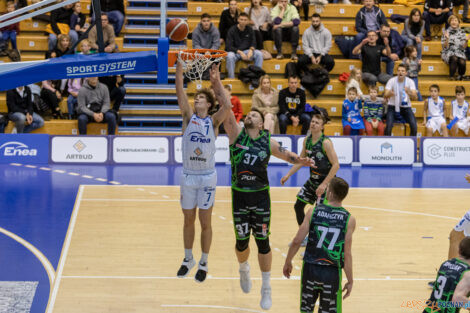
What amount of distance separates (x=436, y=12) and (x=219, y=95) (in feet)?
50.2

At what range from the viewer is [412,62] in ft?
68.6

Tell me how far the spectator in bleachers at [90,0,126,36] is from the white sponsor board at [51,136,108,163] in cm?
422

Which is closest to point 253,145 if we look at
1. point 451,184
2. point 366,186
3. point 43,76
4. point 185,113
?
point 185,113

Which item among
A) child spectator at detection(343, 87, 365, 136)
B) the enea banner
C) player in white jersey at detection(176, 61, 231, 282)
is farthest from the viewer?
child spectator at detection(343, 87, 365, 136)

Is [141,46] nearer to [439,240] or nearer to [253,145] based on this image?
[439,240]

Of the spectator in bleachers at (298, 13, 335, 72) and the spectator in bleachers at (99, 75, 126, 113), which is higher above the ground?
the spectator in bleachers at (298, 13, 335, 72)

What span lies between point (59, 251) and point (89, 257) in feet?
1.92

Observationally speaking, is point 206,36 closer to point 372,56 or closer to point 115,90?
point 115,90

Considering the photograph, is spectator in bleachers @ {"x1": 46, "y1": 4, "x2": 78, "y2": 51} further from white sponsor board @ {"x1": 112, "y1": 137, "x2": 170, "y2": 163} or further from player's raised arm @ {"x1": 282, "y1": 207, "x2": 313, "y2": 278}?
player's raised arm @ {"x1": 282, "y1": 207, "x2": 313, "y2": 278}

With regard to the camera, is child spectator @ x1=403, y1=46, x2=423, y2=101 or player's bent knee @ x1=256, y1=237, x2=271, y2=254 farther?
child spectator @ x1=403, y1=46, x2=423, y2=101

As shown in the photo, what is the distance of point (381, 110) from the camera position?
19.7 metres

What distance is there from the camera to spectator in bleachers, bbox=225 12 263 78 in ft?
66.4

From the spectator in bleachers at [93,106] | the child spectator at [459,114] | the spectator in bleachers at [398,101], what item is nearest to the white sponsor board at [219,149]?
the spectator in bleachers at [93,106]

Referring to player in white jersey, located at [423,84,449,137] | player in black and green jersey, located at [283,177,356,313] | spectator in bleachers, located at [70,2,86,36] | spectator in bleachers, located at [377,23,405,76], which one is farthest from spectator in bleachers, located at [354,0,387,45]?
player in black and green jersey, located at [283,177,356,313]
